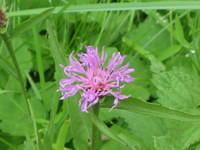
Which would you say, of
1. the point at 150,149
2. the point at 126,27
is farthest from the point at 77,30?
the point at 150,149

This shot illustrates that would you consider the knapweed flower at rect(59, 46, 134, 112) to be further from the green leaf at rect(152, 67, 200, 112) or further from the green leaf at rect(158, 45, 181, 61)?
the green leaf at rect(158, 45, 181, 61)

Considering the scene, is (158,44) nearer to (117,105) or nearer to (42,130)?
(42,130)

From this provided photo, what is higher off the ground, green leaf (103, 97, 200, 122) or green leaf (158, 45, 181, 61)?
green leaf (158, 45, 181, 61)

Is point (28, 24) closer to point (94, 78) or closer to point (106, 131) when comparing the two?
point (94, 78)

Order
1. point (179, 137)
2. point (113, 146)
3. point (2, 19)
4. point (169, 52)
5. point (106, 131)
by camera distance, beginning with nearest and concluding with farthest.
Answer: point (106, 131)
point (2, 19)
point (179, 137)
point (113, 146)
point (169, 52)

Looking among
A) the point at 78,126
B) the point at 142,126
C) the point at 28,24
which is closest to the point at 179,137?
the point at 142,126

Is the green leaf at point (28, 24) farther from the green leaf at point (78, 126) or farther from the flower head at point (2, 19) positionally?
the green leaf at point (78, 126)

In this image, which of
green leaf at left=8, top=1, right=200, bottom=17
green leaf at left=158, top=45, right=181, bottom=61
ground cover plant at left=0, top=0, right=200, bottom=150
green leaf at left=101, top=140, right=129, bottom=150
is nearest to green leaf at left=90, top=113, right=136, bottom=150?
ground cover plant at left=0, top=0, right=200, bottom=150

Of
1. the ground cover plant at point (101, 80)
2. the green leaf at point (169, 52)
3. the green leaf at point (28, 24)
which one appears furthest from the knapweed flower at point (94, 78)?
the green leaf at point (169, 52)
